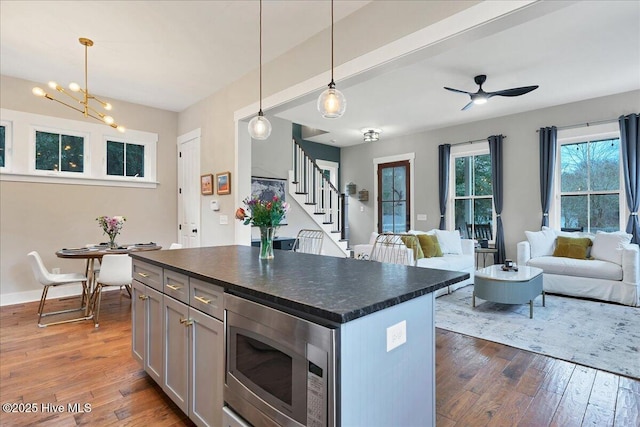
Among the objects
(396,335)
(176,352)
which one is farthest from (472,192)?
(176,352)

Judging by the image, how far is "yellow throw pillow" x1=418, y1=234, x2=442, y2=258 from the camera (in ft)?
17.0

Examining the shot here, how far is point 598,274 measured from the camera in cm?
441

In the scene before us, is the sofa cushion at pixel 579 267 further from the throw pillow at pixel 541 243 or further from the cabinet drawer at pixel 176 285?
the cabinet drawer at pixel 176 285

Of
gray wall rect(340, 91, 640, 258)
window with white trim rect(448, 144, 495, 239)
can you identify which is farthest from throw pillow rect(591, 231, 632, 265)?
window with white trim rect(448, 144, 495, 239)

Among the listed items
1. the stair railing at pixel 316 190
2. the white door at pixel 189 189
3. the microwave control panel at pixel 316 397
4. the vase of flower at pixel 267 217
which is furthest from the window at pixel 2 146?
the microwave control panel at pixel 316 397

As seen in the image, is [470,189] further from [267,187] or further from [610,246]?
[267,187]

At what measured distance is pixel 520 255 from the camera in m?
5.21

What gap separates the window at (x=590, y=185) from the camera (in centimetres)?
527

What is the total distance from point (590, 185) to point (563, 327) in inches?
129

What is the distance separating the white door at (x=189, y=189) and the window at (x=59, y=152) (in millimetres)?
1467

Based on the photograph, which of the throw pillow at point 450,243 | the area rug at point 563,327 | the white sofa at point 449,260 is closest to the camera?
the area rug at point 563,327

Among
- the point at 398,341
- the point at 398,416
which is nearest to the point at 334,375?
the point at 398,341

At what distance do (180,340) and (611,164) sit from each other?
21.8 feet

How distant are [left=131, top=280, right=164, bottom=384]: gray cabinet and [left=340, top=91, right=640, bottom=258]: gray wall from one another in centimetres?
580
